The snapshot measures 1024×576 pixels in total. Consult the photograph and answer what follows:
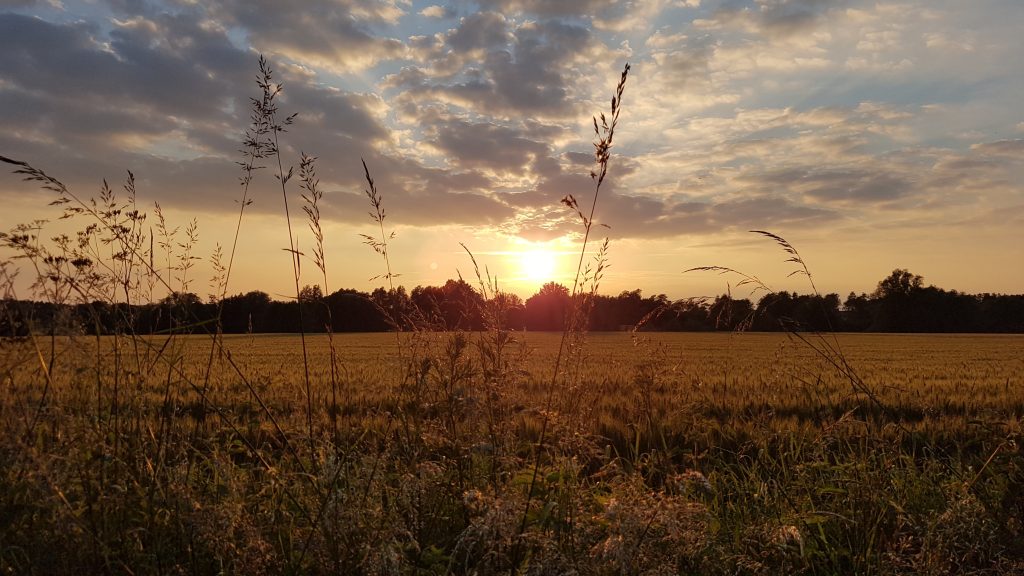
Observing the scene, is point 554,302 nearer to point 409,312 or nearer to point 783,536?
point 409,312

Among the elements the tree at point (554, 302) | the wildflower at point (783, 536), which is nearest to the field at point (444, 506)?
the wildflower at point (783, 536)

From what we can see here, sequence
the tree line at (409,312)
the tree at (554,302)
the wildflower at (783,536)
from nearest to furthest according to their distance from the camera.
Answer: the wildflower at (783,536), the tree line at (409,312), the tree at (554,302)

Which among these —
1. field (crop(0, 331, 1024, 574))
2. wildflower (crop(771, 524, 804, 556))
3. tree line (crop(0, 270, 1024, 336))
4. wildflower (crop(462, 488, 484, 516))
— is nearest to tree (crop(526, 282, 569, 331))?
tree line (crop(0, 270, 1024, 336))

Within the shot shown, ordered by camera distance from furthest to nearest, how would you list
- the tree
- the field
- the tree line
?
the tree < the tree line < the field

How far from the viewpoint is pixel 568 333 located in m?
2.84

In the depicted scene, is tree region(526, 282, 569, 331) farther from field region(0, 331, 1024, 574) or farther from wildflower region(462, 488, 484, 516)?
wildflower region(462, 488, 484, 516)

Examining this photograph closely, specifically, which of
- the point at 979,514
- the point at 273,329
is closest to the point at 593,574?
the point at 979,514

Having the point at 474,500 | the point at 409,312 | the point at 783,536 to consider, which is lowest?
the point at 783,536

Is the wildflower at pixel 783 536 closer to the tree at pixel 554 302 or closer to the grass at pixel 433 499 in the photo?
the grass at pixel 433 499

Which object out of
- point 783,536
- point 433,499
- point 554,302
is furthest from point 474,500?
point 554,302

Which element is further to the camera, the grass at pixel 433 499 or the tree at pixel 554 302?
the tree at pixel 554 302

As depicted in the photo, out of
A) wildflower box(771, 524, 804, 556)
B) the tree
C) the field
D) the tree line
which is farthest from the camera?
the tree

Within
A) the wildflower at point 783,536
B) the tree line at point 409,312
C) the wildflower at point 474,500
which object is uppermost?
the tree line at point 409,312

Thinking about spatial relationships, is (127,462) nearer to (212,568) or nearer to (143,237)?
(212,568)
